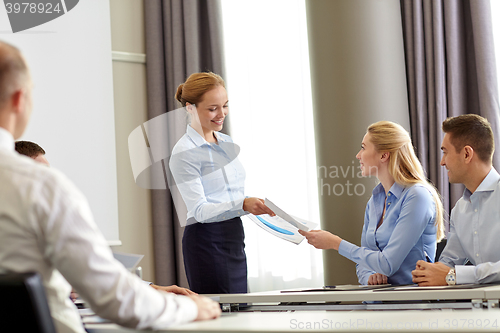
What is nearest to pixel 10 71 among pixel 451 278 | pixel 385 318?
pixel 385 318

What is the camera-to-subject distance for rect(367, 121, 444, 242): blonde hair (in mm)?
2279

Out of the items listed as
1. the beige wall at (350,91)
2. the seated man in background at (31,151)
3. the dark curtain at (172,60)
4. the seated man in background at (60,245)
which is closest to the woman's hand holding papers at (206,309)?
the seated man in background at (60,245)

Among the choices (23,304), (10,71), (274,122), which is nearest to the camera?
(23,304)

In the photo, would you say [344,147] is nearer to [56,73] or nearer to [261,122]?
[261,122]

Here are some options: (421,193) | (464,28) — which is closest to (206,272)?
(421,193)

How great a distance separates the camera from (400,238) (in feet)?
6.82

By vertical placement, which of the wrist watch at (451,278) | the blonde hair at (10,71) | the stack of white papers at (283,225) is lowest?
the wrist watch at (451,278)

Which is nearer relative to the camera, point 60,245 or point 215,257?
point 60,245

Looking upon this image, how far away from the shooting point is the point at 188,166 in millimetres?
2305

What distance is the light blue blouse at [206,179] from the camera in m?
2.23

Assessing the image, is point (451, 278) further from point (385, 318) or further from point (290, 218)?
point (385, 318)

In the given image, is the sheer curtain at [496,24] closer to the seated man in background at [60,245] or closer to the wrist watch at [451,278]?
the wrist watch at [451,278]

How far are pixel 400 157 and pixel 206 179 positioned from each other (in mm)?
865

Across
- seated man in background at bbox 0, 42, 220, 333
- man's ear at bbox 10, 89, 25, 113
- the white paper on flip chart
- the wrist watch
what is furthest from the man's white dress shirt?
the wrist watch
